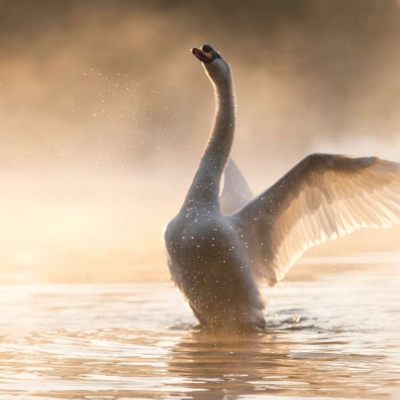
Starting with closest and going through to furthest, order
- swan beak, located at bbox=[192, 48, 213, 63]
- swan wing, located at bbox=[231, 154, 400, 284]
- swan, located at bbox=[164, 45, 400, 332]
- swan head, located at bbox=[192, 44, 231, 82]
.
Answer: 1. swan, located at bbox=[164, 45, 400, 332]
2. swan wing, located at bbox=[231, 154, 400, 284]
3. swan beak, located at bbox=[192, 48, 213, 63]
4. swan head, located at bbox=[192, 44, 231, 82]

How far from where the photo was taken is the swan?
858 centimetres

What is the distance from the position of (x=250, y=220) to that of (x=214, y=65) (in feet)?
4.15

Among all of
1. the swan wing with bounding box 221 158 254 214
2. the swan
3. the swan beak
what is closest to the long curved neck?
the swan

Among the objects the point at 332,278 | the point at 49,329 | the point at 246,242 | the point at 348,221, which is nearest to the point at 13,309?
the point at 49,329

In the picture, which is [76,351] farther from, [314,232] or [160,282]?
[160,282]

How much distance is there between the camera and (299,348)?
7457mm

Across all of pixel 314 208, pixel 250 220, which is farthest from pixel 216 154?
pixel 314 208

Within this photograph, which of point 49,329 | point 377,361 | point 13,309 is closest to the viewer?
point 377,361

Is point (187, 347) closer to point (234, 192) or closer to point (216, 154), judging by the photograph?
point (216, 154)

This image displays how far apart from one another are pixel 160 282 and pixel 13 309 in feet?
10.6

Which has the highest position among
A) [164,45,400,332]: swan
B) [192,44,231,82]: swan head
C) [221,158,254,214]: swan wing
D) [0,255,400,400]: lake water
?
[192,44,231,82]: swan head

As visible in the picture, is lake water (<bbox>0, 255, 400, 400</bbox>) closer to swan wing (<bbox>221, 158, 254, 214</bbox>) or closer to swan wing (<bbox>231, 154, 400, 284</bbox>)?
swan wing (<bbox>231, 154, 400, 284</bbox>)

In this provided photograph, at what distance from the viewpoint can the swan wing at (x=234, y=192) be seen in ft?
34.6

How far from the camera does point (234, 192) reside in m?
10.6
